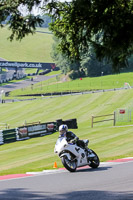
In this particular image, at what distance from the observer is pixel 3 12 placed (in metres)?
10.5

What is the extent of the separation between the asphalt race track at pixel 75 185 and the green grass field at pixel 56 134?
383 cm

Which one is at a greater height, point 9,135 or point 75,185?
point 75,185

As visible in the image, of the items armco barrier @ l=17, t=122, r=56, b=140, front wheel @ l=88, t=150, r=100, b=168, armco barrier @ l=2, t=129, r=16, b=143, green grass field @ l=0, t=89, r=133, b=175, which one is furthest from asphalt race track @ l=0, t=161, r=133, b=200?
armco barrier @ l=17, t=122, r=56, b=140

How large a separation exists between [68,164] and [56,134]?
846 inches

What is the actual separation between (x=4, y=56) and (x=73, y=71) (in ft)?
183

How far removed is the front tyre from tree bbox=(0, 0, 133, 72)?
4727 millimetres

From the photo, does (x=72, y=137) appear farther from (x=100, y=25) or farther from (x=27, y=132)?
(x=27, y=132)

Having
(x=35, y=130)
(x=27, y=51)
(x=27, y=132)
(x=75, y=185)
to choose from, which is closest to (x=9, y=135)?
(x=27, y=132)

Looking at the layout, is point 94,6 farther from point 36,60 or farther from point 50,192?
point 36,60

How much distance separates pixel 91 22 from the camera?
35.5 feet

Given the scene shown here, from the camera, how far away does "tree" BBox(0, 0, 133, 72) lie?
10.3m

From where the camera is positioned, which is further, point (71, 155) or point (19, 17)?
point (71, 155)

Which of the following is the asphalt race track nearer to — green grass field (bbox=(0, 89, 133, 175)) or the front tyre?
the front tyre

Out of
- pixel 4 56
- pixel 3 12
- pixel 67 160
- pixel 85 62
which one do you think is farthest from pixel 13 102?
pixel 4 56
